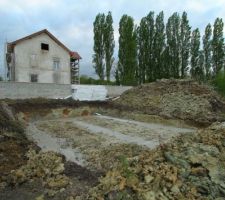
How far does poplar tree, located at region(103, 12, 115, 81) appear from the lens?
31547 millimetres

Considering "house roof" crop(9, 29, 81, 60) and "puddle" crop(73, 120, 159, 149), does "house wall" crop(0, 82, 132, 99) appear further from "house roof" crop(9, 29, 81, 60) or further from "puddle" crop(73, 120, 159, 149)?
"house roof" crop(9, 29, 81, 60)

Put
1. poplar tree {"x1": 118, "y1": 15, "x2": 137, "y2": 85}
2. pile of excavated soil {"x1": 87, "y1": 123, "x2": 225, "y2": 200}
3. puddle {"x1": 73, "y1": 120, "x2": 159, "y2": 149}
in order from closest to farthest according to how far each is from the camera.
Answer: pile of excavated soil {"x1": 87, "y1": 123, "x2": 225, "y2": 200}
puddle {"x1": 73, "y1": 120, "x2": 159, "y2": 149}
poplar tree {"x1": 118, "y1": 15, "x2": 137, "y2": 85}

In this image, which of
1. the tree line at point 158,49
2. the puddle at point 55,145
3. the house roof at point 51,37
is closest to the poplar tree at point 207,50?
the tree line at point 158,49

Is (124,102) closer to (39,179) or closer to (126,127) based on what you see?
(126,127)

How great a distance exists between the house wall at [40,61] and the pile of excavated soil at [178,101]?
10422 millimetres

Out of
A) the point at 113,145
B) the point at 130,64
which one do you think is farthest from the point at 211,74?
the point at 113,145

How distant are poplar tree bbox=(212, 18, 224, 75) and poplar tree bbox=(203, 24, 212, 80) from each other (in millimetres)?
398

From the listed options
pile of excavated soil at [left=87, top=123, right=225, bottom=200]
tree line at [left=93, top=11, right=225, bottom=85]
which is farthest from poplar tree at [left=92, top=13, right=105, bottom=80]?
pile of excavated soil at [left=87, top=123, right=225, bottom=200]

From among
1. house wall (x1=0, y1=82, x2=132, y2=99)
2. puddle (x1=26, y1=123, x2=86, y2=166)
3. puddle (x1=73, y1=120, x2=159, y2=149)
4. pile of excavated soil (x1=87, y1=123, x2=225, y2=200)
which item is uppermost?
house wall (x1=0, y1=82, x2=132, y2=99)

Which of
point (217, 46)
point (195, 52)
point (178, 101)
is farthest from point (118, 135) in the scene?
point (217, 46)

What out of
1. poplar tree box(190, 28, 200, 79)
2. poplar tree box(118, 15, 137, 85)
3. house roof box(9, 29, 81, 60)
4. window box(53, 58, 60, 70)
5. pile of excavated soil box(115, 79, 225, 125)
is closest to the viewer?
pile of excavated soil box(115, 79, 225, 125)

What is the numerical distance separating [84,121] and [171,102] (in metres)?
5.69

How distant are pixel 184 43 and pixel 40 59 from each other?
47.4 feet

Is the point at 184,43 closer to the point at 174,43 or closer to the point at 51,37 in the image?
the point at 174,43
